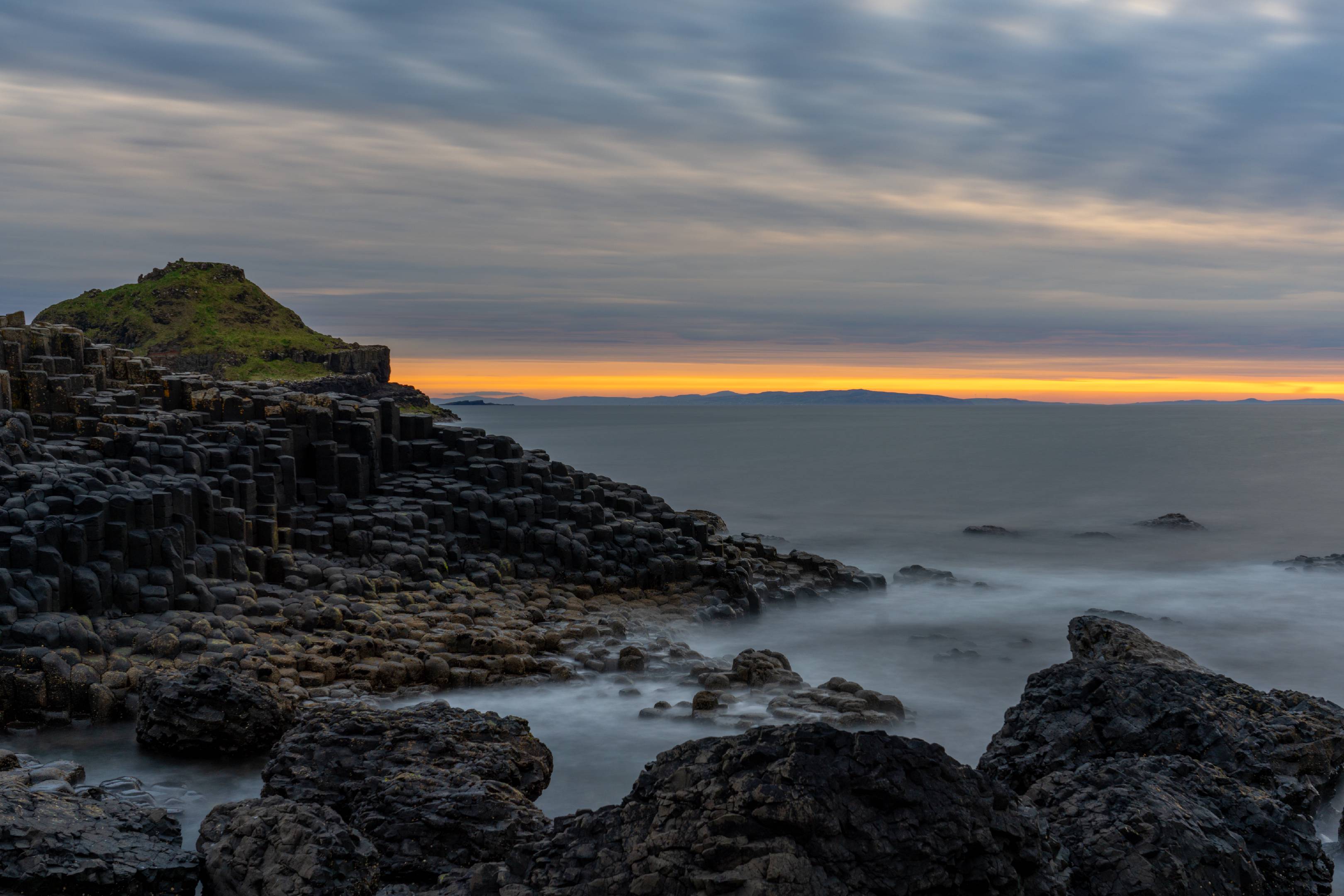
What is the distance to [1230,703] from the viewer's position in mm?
9969

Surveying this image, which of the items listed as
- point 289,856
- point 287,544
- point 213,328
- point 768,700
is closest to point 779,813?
point 289,856

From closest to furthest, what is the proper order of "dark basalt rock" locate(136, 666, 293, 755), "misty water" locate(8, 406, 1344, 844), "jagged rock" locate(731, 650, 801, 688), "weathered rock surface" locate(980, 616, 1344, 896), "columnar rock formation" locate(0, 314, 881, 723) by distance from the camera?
"weathered rock surface" locate(980, 616, 1344, 896) < "dark basalt rock" locate(136, 666, 293, 755) < "misty water" locate(8, 406, 1344, 844) < "columnar rock formation" locate(0, 314, 881, 723) < "jagged rock" locate(731, 650, 801, 688)

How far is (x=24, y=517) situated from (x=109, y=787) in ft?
21.6

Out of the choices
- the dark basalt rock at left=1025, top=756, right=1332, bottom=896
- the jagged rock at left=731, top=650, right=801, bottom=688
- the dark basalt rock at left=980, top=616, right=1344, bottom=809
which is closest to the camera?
the dark basalt rock at left=1025, top=756, right=1332, bottom=896

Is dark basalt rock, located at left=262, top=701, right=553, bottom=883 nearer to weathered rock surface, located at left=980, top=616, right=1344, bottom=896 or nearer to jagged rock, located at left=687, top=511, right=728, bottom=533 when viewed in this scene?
weathered rock surface, located at left=980, top=616, right=1344, bottom=896

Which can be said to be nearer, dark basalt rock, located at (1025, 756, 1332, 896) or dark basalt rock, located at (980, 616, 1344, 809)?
dark basalt rock, located at (1025, 756, 1332, 896)

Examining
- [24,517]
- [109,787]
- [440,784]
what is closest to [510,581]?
[24,517]

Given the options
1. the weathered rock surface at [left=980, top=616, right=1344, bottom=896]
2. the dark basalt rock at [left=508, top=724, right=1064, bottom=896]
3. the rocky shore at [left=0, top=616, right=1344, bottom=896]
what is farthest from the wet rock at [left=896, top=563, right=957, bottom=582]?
the dark basalt rock at [left=508, top=724, right=1064, bottom=896]

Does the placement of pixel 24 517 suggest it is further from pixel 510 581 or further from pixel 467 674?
pixel 510 581

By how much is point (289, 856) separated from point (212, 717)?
5.13 m

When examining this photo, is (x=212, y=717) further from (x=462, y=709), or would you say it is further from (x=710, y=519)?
(x=710, y=519)

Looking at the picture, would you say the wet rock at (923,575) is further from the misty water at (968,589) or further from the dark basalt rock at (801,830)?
the dark basalt rock at (801,830)

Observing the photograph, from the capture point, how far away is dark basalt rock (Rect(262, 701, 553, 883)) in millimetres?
7562

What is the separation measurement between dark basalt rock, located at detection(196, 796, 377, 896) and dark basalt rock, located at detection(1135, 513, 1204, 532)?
36.0 m
